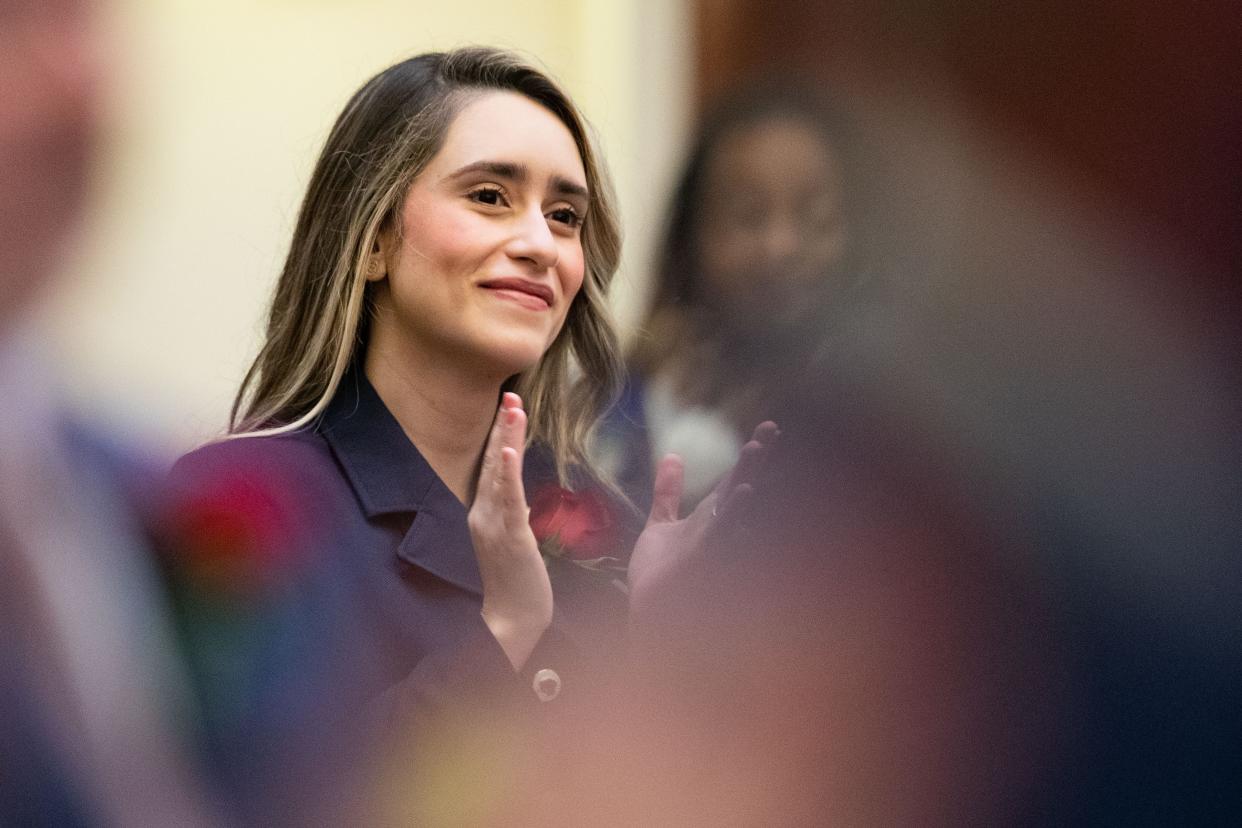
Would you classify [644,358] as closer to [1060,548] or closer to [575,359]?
[575,359]

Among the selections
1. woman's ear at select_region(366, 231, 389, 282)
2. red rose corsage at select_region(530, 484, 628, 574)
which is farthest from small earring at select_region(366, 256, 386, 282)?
red rose corsage at select_region(530, 484, 628, 574)

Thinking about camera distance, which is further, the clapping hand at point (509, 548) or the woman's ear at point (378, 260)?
the woman's ear at point (378, 260)

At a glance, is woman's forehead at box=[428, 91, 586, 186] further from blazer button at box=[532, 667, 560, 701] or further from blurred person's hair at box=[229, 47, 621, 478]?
blazer button at box=[532, 667, 560, 701]

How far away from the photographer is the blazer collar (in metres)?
0.57

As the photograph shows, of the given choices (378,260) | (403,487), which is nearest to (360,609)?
(403,487)

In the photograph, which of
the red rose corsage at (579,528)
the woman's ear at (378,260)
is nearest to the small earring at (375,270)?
the woman's ear at (378,260)

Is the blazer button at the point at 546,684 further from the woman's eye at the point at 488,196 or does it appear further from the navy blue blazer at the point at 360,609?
the woman's eye at the point at 488,196

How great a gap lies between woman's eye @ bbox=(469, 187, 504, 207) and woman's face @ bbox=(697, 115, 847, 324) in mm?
89

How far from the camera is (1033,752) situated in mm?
535

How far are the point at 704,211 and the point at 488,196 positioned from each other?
0.31ft

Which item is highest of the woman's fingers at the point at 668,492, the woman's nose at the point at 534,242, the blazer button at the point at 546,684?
the woman's nose at the point at 534,242

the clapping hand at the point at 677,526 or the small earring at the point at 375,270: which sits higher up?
the small earring at the point at 375,270

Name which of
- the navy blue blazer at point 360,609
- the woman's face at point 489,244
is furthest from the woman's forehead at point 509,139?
the navy blue blazer at point 360,609

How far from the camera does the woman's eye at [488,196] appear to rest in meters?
0.57
